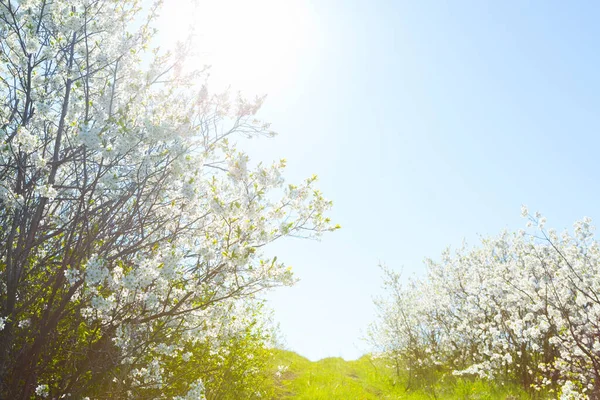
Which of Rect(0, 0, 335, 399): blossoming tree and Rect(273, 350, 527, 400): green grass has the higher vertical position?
Rect(0, 0, 335, 399): blossoming tree

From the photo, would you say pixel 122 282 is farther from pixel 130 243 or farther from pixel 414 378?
pixel 414 378

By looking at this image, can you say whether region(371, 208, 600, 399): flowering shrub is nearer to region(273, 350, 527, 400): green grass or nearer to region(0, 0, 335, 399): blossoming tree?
region(273, 350, 527, 400): green grass

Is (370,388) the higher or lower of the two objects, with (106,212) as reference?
lower

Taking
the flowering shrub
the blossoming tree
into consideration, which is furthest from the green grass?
the blossoming tree

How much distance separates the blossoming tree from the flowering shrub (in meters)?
→ 5.77

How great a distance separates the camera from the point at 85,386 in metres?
4.38

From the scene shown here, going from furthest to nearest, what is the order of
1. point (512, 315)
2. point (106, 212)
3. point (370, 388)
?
point (370, 388) → point (512, 315) → point (106, 212)

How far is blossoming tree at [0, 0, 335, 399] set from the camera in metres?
4.26

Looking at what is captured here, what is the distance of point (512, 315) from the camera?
10.5 m

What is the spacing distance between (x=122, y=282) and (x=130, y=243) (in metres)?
1.30

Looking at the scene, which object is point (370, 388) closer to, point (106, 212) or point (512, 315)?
point (512, 315)

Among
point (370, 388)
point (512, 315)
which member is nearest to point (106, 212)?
point (512, 315)

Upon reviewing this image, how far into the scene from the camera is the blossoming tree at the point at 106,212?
426 centimetres

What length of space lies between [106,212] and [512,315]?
10288 mm
